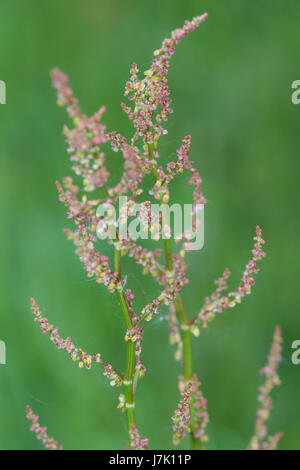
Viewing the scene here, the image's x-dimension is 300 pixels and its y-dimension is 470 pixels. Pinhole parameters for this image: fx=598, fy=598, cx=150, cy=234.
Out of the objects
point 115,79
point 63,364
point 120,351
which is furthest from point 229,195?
point 63,364

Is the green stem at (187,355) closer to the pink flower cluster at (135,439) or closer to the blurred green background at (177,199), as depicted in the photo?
the pink flower cluster at (135,439)

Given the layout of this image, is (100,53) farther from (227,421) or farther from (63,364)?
(227,421)

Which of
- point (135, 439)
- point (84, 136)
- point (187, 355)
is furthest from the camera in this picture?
point (187, 355)

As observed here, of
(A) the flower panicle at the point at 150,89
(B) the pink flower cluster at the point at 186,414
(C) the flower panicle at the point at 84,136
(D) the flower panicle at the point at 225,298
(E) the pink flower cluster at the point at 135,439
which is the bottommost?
(E) the pink flower cluster at the point at 135,439

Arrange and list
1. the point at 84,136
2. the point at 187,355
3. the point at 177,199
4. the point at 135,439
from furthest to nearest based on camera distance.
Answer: the point at 177,199 < the point at 187,355 < the point at 135,439 < the point at 84,136

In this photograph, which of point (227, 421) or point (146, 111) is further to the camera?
point (227, 421)

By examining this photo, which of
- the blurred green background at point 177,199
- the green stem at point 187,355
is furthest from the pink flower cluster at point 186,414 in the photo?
the blurred green background at point 177,199

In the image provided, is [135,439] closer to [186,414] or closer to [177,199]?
[186,414]

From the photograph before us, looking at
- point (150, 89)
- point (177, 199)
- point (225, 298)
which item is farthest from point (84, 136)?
point (177, 199)
